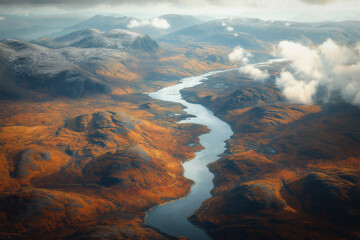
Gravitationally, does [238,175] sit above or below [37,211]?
below

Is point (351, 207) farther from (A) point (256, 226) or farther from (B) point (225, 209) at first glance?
(B) point (225, 209)

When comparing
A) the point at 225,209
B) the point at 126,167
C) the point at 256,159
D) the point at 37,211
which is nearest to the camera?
the point at 37,211

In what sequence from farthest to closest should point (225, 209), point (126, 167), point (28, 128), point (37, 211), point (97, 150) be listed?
1. point (28, 128)
2. point (97, 150)
3. point (126, 167)
4. point (225, 209)
5. point (37, 211)

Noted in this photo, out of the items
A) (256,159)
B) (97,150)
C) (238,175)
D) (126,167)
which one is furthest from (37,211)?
(256,159)

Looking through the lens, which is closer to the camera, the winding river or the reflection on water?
the winding river

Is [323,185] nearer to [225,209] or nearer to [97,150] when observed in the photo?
[225,209]

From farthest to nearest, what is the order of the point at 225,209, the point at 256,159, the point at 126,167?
the point at 256,159
the point at 126,167
the point at 225,209

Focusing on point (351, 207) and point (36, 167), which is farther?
point (36, 167)

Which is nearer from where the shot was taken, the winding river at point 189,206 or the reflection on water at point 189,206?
the winding river at point 189,206

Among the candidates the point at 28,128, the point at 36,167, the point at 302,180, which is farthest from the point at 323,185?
the point at 28,128
